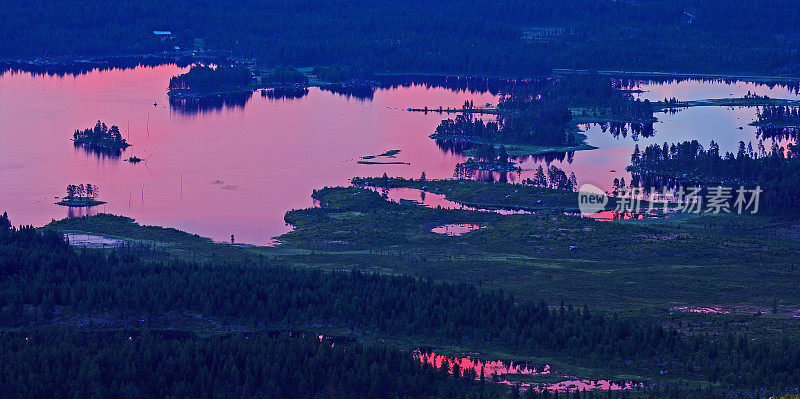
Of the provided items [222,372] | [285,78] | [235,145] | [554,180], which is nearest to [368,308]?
[222,372]

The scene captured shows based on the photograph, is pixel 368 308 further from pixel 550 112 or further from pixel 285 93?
pixel 285 93

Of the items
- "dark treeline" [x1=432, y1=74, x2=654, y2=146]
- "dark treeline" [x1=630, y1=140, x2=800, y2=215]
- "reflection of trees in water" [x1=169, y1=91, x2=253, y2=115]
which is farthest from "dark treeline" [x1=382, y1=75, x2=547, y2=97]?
"dark treeline" [x1=630, y1=140, x2=800, y2=215]

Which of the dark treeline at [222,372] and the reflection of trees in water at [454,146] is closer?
the dark treeline at [222,372]

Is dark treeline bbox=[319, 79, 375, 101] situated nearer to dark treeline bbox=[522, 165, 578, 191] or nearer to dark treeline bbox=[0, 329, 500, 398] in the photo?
dark treeline bbox=[522, 165, 578, 191]

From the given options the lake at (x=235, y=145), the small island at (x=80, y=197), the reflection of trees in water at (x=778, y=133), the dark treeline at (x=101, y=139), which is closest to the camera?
the small island at (x=80, y=197)

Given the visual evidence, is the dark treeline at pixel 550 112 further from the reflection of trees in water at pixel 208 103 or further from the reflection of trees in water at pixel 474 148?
the reflection of trees in water at pixel 208 103

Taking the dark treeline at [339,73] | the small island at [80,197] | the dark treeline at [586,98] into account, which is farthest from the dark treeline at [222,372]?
the dark treeline at [339,73]

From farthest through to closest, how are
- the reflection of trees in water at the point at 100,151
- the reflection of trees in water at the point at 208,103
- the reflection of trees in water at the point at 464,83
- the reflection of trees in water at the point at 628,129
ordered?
the reflection of trees in water at the point at 464,83
the reflection of trees in water at the point at 208,103
the reflection of trees in water at the point at 628,129
the reflection of trees in water at the point at 100,151

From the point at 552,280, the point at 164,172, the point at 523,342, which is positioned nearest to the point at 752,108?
the point at 164,172
